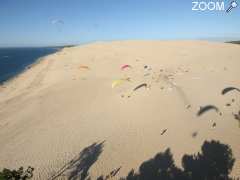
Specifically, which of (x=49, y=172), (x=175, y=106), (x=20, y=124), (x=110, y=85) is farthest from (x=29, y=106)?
(x=175, y=106)

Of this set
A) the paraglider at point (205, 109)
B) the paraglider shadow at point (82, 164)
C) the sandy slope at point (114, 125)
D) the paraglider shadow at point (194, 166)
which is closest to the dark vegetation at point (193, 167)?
the paraglider shadow at point (194, 166)

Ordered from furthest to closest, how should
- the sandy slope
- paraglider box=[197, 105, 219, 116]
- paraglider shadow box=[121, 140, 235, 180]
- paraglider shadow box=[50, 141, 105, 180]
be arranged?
paraglider box=[197, 105, 219, 116], the sandy slope, paraglider shadow box=[50, 141, 105, 180], paraglider shadow box=[121, 140, 235, 180]

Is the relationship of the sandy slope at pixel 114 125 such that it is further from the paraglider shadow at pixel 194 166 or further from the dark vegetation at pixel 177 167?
the paraglider shadow at pixel 194 166

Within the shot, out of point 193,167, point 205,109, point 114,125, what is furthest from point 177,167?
point 205,109

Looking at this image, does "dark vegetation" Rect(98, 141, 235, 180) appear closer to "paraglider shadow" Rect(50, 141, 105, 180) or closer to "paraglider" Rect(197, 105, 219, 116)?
"paraglider shadow" Rect(50, 141, 105, 180)

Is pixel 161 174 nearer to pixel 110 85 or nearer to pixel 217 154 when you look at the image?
pixel 217 154

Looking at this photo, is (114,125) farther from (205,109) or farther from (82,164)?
(205,109)

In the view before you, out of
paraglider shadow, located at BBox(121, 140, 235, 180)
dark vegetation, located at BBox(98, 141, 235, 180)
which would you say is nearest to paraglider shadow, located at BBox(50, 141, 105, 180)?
dark vegetation, located at BBox(98, 141, 235, 180)

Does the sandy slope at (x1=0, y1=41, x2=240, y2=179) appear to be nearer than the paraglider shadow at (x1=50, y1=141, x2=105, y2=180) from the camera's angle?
No

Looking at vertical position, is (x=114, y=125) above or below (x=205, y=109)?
below
